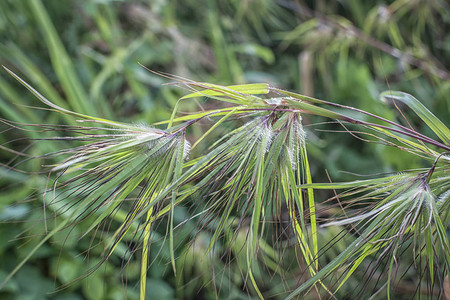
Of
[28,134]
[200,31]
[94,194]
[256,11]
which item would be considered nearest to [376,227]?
[94,194]

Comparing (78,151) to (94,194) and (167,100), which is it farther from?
(167,100)

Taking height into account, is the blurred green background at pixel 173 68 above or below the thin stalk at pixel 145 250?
above

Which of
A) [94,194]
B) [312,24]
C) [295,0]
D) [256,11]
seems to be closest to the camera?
[94,194]

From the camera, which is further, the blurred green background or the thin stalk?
the blurred green background

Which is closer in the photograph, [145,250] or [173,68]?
[145,250]

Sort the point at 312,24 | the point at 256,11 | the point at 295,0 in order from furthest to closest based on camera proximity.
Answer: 1. the point at 295,0
2. the point at 256,11
3. the point at 312,24

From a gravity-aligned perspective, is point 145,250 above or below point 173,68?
below

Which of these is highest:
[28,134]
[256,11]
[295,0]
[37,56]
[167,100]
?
[295,0]

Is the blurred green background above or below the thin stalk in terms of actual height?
above
